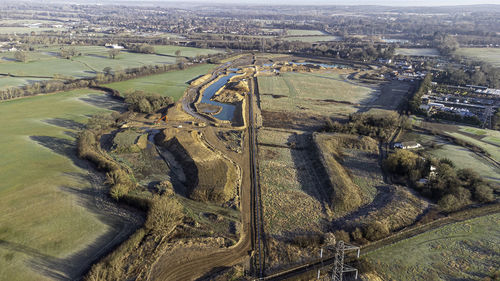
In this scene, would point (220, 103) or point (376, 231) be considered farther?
point (220, 103)

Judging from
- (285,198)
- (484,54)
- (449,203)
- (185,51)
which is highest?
(484,54)

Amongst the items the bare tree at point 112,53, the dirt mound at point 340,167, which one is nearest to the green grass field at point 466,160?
the dirt mound at point 340,167

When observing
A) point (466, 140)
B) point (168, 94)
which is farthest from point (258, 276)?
point (168, 94)

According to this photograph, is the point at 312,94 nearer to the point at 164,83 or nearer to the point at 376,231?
the point at 164,83

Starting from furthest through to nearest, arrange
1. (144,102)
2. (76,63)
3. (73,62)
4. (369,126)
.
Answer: (73,62) < (76,63) < (144,102) < (369,126)

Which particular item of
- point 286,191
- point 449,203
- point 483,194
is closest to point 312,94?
point 286,191

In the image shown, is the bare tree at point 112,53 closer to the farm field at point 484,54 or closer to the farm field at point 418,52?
the farm field at point 418,52

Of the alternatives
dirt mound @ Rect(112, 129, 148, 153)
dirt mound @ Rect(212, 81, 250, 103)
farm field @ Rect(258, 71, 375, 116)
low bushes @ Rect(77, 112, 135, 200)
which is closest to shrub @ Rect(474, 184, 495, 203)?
farm field @ Rect(258, 71, 375, 116)
